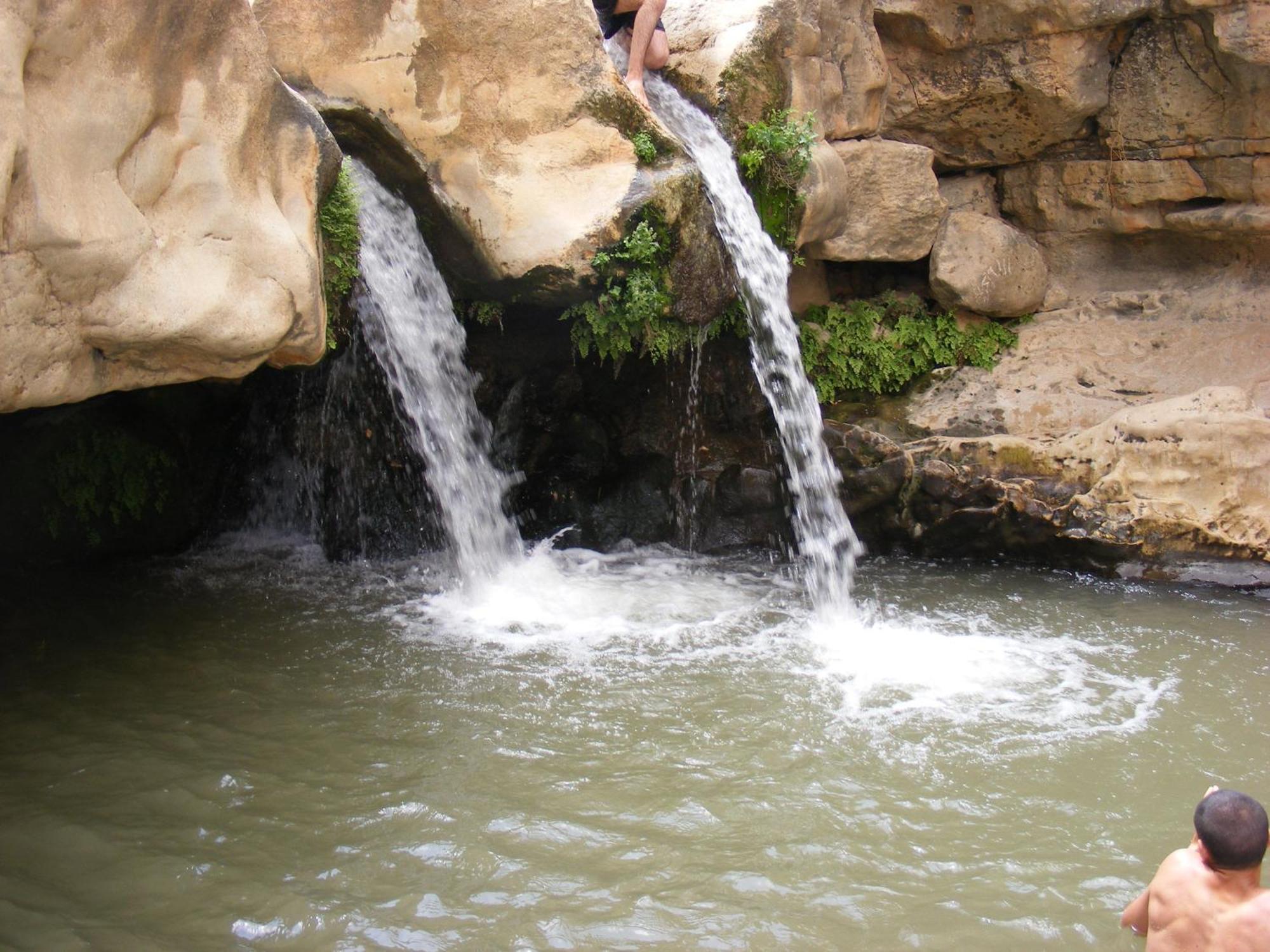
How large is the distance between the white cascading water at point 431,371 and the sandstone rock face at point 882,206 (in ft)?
10.8

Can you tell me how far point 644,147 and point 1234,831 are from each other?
217 inches

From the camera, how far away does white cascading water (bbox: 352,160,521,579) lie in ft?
23.2

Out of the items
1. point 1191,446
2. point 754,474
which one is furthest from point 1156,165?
point 754,474

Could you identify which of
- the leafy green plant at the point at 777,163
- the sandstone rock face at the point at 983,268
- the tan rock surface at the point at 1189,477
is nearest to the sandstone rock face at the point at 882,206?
the sandstone rock face at the point at 983,268

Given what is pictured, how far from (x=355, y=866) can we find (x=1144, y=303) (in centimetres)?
852

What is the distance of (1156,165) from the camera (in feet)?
31.6

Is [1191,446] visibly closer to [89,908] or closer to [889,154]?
[889,154]

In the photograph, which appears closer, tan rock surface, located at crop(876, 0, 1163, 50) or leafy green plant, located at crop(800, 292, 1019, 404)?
tan rock surface, located at crop(876, 0, 1163, 50)

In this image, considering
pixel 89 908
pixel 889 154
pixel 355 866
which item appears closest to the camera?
pixel 89 908

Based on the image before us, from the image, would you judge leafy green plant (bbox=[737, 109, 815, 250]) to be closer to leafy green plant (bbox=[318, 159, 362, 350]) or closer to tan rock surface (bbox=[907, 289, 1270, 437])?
tan rock surface (bbox=[907, 289, 1270, 437])

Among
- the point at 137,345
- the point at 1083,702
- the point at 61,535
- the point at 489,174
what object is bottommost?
the point at 1083,702

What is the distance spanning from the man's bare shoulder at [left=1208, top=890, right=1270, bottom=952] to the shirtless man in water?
0.01 m

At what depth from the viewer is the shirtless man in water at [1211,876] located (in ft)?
10.5

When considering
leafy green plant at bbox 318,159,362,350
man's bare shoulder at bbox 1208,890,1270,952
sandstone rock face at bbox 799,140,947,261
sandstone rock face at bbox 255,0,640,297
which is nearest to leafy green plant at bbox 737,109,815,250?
sandstone rock face at bbox 799,140,947,261
